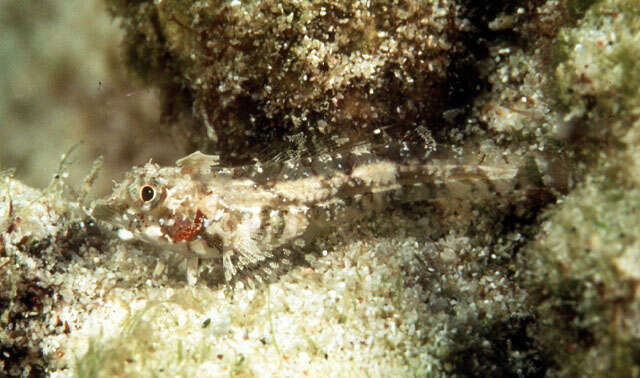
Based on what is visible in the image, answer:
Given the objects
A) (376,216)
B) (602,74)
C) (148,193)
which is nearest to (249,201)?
(148,193)

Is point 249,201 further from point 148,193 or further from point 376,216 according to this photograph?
point 376,216

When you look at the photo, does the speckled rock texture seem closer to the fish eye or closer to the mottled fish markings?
the mottled fish markings

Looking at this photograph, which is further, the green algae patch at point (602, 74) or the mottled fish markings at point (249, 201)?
the mottled fish markings at point (249, 201)

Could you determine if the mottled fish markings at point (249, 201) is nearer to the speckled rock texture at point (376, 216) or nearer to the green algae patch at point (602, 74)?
the speckled rock texture at point (376, 216)

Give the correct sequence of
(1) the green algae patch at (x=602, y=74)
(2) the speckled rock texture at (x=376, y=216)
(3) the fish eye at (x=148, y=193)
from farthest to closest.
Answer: (3) the fish eye at (x=148, y=193), (2) the speckled rock texture at (x=376, y=216), (1) the green algae patch at (x=602, y=74)

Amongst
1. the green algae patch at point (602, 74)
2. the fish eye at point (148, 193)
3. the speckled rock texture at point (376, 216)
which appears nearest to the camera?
the green algae patch at point (602, 74)

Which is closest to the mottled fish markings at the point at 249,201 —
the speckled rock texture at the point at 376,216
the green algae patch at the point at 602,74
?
the speckled rock texture at the point at 376,216

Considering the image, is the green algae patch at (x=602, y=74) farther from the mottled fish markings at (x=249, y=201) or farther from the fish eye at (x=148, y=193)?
the fish eye at (x=148, y=193)

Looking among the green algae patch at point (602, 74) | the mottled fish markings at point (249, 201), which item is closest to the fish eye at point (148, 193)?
the mottled fish markings at point (249, 201)
